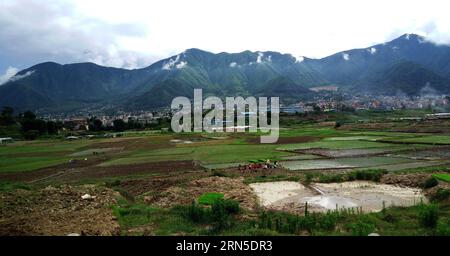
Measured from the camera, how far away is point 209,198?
16031mm

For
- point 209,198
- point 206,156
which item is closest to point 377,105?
point 206,156

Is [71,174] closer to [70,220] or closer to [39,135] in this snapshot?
[70,220]

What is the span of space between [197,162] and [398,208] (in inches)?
774

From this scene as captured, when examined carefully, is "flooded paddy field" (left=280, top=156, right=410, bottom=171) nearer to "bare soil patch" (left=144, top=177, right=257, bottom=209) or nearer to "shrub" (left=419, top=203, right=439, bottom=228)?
"bare soil patch" (left=144, top=177, right=257, bottom=209)

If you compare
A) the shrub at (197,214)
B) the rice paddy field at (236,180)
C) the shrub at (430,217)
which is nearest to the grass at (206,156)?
the rice paddy field at (236,180)

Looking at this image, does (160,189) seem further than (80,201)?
Yes

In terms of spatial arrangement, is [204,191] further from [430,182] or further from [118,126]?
[118,126]

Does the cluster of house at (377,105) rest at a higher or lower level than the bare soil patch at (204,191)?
higher

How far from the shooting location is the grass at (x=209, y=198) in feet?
50.5

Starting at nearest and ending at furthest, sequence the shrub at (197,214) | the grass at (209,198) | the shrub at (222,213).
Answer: the shrub at (222,213) < the shrub at (197,214) < the grass at (209,198)

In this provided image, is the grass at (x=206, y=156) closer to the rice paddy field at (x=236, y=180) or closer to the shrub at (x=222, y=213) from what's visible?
the rice paddy field at (x=236, y=180)

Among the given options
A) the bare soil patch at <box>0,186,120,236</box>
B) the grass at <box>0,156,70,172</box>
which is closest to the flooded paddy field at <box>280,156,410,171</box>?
the bare soil patch at <box>0,186,120,236</box>
